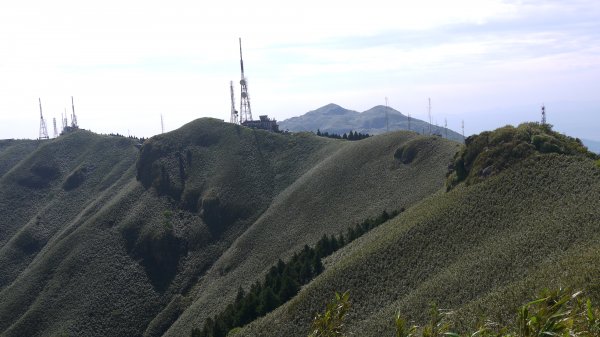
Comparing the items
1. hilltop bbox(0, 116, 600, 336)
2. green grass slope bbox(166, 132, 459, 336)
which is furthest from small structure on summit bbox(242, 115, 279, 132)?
green grass slope bbox(166, 132, 459, 336)

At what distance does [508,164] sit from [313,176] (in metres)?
56.1

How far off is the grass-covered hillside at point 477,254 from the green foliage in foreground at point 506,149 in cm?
57

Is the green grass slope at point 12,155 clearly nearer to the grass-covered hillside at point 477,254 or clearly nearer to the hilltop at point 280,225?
the hilltop at point 280,225

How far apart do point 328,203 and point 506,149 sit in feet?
130

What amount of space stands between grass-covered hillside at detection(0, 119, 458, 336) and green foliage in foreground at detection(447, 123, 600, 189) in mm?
12496

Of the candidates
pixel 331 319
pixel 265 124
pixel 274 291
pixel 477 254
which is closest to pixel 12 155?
pixel 265 124

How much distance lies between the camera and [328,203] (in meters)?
90.4

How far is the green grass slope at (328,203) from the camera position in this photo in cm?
7725

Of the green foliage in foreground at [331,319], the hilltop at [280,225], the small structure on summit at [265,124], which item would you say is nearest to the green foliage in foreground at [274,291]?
the hilltop at [280,225]

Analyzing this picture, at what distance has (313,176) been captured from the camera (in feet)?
349

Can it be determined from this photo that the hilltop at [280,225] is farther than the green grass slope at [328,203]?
No

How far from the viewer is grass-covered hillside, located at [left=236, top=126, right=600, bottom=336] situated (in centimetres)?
→ 3183

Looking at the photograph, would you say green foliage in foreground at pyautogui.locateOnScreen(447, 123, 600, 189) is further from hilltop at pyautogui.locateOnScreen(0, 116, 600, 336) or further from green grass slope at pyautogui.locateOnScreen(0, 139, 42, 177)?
green grass slope at pyautogui.locateOnScreen(0, 139, 42, 177)

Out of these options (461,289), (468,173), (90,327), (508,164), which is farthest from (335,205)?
(461,289)
